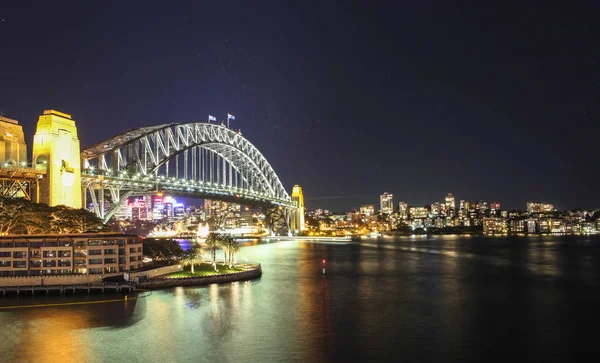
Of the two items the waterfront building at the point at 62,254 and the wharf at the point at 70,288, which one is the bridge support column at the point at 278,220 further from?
the wharf at the point at 70,288

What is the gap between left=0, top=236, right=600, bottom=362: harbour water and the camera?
19.9 m

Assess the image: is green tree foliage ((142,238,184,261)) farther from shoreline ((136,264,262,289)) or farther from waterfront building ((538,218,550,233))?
waterfront building ((538,218,550,233))

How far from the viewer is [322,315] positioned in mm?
26562

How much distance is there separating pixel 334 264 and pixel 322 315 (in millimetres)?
25704

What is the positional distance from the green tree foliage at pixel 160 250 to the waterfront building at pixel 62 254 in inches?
302

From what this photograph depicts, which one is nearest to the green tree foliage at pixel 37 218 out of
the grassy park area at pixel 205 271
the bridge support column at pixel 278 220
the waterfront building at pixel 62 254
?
the waterfront building at pixel 62 254

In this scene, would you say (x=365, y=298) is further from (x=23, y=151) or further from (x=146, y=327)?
(x=23, y=151)

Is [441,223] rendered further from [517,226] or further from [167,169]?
[167,169]

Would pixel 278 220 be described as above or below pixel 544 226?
above

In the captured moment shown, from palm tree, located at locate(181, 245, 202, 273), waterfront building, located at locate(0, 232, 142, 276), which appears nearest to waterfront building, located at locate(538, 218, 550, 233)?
palm tree, located at locate(181, 245, 202, 273)

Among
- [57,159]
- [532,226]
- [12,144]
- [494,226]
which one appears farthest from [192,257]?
[532,226]

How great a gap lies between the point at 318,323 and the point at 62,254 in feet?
55.8

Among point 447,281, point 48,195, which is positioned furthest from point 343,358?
point 48,195

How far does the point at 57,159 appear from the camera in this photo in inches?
1507
